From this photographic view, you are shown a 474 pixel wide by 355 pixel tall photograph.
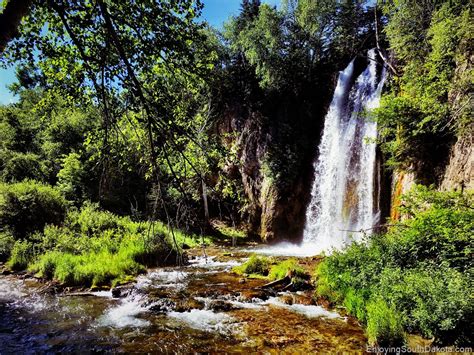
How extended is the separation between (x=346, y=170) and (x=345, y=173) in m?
0.20

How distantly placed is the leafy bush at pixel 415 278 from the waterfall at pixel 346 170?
772cm

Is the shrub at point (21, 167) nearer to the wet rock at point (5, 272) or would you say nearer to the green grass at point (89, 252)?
the green grass at point (89, 252)

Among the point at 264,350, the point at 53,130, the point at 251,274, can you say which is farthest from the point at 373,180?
the point at 53,130

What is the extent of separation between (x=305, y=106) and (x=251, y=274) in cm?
1704

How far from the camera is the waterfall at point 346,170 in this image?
1611 centimetres

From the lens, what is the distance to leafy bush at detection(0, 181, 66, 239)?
13.3m

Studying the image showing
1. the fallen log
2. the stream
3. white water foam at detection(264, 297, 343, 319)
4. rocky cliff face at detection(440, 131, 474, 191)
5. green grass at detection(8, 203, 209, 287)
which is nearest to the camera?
the stream

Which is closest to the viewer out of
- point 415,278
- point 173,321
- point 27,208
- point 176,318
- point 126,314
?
point 415,278

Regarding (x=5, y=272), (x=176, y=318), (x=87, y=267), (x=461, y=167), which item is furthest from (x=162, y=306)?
(x=461, y=167)

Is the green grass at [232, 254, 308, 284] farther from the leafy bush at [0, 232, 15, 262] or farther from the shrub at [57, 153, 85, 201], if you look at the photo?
the shrub at [57, 153, 85, 201]

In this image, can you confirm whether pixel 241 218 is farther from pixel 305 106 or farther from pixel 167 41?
pixel 167 41

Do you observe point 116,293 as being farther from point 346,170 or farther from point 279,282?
point 346,170

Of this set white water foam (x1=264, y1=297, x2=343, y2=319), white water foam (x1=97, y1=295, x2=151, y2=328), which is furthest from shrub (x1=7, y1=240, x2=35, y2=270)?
white water foam (x1=264, y1=297, x2=343, y2=319)

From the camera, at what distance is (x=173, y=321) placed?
271 inches
